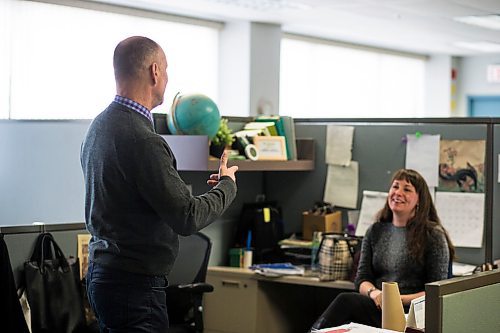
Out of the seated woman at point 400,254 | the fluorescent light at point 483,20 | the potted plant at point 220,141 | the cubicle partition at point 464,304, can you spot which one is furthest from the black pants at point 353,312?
the fluorescent light at point 483,20

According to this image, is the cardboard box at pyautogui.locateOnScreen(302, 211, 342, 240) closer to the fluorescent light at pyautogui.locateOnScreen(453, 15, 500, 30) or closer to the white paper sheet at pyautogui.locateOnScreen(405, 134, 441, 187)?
the white paper sheet at pyautogui.locateOnScreen(405, 134, 441, 187)

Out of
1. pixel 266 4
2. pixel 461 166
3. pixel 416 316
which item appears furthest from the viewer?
pixel 266 4

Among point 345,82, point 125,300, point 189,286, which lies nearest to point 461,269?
point 189,286

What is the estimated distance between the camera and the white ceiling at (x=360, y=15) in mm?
6582

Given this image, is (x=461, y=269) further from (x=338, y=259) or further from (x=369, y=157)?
(x=369, y=157)

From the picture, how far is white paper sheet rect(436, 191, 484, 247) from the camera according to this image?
376 cm

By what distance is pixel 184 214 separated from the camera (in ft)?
7.22

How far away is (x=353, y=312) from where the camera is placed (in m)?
3.52

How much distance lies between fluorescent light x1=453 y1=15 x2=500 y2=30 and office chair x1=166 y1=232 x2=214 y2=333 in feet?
14.9

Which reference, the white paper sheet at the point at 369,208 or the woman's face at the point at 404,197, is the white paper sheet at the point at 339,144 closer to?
the white paper sheet at the point at 369,208

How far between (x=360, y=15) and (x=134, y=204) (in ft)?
18.0

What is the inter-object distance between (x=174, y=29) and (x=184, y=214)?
16.7ft

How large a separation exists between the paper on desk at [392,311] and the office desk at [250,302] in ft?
4.29

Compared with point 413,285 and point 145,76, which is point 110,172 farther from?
point 413,285
